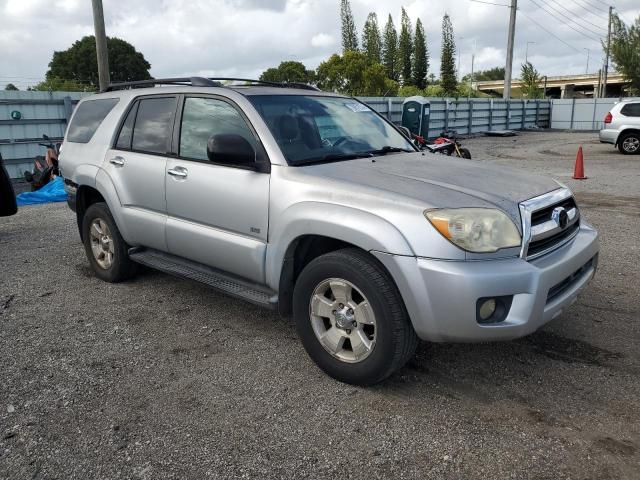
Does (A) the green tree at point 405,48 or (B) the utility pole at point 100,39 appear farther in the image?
(A) the green tree at point 405,48

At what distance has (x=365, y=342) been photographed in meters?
3.14

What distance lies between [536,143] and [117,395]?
23.2 meters

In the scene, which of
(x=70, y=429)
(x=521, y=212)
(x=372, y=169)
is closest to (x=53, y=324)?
(x=70, y=429)

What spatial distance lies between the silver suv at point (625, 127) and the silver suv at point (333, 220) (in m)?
14.9

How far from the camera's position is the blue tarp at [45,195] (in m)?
9.93

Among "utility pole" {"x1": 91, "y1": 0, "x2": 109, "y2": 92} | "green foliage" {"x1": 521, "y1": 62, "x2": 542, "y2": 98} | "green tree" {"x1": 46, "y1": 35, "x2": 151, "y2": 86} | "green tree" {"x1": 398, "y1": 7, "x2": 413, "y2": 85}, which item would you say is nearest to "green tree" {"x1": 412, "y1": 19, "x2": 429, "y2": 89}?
"green tree" {"x1": 398, "y1": 7, "x2": 413, "y2": 85}

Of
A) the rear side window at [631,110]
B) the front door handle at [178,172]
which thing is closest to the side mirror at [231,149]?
the front door handle at [178,172]

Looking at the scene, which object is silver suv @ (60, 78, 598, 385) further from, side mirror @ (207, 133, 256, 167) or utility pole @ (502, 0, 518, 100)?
utility pole @ (502, 0, 518, 100)

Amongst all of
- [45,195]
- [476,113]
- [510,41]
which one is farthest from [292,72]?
[45,195]

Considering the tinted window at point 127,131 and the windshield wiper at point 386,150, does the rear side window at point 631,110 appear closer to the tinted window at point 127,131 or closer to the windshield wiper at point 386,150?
the windshield wiper at point 386,150

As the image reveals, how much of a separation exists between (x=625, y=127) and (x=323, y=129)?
1594 cm

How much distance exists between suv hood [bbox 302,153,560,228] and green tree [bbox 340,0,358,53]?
78.1 metres

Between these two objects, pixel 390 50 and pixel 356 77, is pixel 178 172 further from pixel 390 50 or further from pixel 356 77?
pixel 390 50

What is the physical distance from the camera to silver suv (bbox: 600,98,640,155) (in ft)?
54.4
